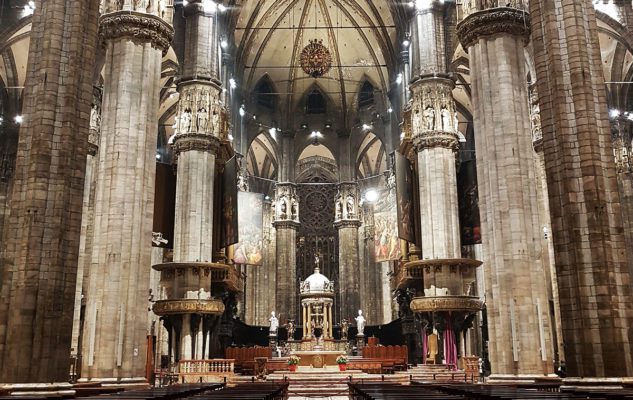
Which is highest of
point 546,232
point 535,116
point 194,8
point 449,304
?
point 194,8

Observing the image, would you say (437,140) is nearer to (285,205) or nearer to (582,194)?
(582,194)

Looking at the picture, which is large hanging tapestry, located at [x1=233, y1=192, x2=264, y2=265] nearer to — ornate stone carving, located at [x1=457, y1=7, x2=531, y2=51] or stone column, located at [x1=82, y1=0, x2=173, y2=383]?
stone column, located at [x1=82, y1=0, x2=173, y2=383]

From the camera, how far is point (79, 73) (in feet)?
39.3

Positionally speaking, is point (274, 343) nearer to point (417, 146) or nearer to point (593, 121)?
point (417, 146)

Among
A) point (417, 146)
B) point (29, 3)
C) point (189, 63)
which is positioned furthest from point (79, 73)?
point (417, 146)

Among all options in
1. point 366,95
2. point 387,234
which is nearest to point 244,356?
point 387,234

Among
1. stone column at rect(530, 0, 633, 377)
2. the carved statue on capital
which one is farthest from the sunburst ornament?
stone column at rect(530, 0, 633, 377)

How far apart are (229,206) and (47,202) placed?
18435 millimetres

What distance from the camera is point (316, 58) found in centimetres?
4616

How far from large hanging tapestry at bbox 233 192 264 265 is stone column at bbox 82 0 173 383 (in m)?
16.5

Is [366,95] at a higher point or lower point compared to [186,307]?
higher

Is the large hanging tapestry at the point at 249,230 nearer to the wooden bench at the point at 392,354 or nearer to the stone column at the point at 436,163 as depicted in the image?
the wooden bench at the point at 392,354

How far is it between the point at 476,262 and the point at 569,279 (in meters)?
15.2

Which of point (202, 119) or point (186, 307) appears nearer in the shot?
point (186, 307)
